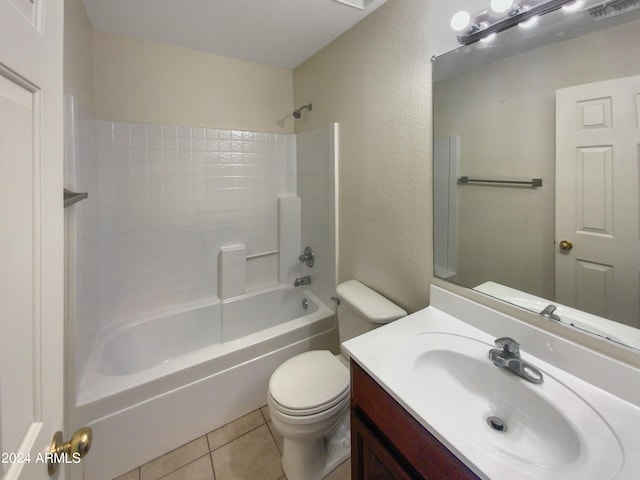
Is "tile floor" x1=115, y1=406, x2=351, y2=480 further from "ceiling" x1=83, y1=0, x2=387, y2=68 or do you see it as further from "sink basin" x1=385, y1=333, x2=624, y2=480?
"ceiling" x1=83, y1=0, x2=387, y2=68

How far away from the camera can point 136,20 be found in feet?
5.26

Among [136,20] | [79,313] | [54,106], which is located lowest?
[79,313]

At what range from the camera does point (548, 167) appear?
0.90 metres

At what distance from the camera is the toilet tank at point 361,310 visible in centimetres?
132

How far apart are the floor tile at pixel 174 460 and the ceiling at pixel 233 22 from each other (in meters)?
2.39

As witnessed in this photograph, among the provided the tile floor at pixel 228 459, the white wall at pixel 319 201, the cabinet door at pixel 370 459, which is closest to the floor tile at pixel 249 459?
the tile floor at pixel 228 459

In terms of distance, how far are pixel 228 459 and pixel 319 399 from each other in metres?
0.69

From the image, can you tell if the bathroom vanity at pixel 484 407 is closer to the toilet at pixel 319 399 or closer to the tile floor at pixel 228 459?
the toilet at pixel 319 399

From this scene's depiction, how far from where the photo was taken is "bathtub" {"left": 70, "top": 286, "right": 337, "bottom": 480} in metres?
1.30

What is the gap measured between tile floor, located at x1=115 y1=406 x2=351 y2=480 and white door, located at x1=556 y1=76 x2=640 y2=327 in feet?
4.34

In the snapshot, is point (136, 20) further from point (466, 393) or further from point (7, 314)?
point (466, 393)

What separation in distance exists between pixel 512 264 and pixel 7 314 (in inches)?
51.8

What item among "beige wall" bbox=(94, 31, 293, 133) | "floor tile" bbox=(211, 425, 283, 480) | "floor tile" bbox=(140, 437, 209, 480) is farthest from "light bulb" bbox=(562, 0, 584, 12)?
"floor tile" bbox=(140, 437, 209, 480)


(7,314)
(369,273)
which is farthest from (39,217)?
(369,273)
